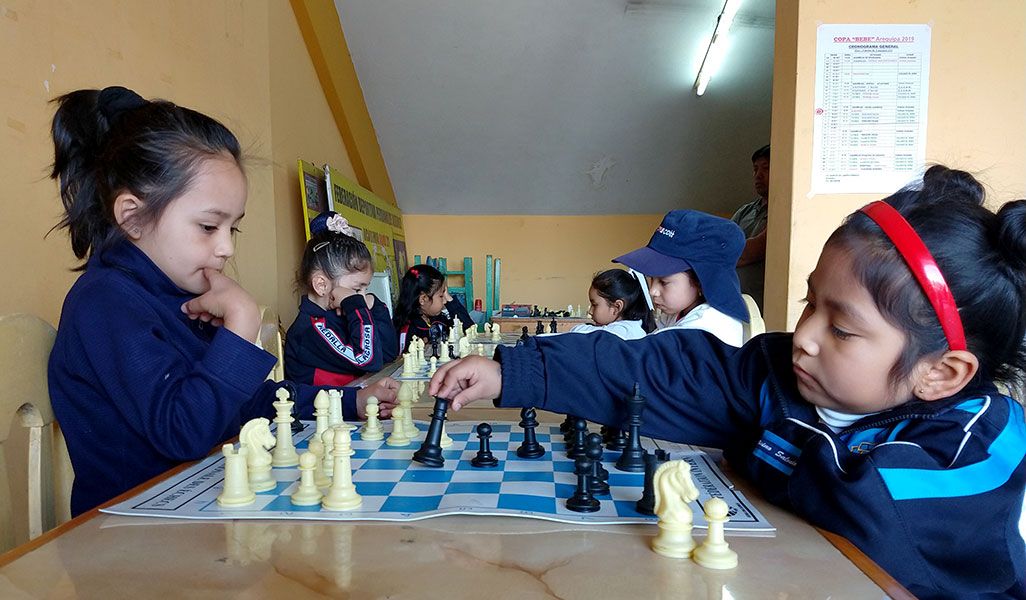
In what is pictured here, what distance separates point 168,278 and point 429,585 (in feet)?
3.10

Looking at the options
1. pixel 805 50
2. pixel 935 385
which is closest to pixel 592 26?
pixel 805 50

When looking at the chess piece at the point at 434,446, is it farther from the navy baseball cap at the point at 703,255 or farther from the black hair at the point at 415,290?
the black hair at the point at 415,290

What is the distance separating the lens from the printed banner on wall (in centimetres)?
456

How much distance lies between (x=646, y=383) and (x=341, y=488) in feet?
1.88

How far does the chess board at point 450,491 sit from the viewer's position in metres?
0.80

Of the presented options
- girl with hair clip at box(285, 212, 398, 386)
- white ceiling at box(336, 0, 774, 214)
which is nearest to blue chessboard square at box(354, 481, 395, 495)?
girl with hair clip at box(285, 212, 398, 386)

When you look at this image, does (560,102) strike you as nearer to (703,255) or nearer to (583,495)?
(703,255)

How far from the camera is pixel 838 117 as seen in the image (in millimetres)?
2748

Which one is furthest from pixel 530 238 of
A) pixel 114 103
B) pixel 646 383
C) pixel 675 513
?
pixel 675 513

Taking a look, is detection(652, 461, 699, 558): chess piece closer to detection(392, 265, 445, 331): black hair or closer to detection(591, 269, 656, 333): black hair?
detection(591, 269, 656, 333): black hair

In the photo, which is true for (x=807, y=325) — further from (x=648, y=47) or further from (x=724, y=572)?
(x=648, y=47)

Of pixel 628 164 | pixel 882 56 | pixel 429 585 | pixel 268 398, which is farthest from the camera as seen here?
pixel 628 164

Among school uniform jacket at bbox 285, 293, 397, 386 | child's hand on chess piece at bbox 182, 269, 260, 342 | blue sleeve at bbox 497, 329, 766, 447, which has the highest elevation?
child's hand on chess piece at bbox 182, 269, 260, 342

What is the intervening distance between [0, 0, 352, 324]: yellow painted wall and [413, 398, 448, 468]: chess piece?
136 centimetres
